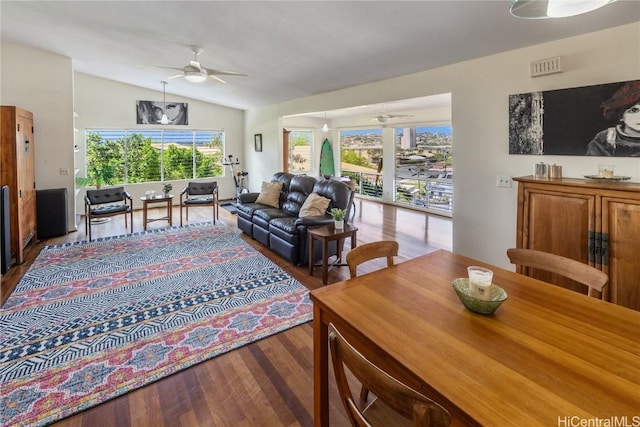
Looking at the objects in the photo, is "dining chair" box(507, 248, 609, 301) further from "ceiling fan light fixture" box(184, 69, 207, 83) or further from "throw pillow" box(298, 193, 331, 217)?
"ceiling fan light fixture" box(184, 69, 207, 83)

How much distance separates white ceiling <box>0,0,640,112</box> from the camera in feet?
9.08

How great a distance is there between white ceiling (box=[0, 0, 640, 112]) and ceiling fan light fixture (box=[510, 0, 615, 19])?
120cm

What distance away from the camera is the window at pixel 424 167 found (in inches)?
305

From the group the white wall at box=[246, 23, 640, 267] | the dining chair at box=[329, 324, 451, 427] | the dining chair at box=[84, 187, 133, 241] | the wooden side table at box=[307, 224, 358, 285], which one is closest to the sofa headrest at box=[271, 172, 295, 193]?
the wooden side table at box=[307, 224, 358, 285]

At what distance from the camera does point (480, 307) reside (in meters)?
1.31

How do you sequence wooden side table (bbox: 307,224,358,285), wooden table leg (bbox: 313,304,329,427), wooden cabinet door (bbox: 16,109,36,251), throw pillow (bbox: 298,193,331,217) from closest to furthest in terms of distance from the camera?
wooden table leg (bbox: 313,304,329,427)
wooden side table (bbox: 307,224,358,285)
wooden cabinet door (bbox: 16,109,36,251)
throw pillow (bbox: 298,193,331,217)

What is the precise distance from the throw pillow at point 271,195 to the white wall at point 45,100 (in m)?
3.47

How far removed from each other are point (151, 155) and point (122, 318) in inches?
248

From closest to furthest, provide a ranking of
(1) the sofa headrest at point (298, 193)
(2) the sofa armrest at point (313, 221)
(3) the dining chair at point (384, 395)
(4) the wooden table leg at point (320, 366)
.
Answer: (3) the dining chair at point (384, 395)
(4) the wooden table leg at point (320, 366)
(2) the sofa armrest at point (313, 221)
(1) the sofa headrest at point (298, 193)

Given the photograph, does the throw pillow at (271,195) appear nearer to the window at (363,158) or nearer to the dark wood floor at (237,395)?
the dark wood floor at (237,395)

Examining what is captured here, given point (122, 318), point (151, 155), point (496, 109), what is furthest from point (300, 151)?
point (122, 318)

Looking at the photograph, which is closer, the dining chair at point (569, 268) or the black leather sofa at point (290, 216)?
the dining chair at point (569, 268)

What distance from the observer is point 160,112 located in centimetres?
817

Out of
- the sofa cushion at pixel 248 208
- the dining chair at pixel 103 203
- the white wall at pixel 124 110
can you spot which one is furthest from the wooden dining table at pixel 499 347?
the white wall at pixel 124 110
